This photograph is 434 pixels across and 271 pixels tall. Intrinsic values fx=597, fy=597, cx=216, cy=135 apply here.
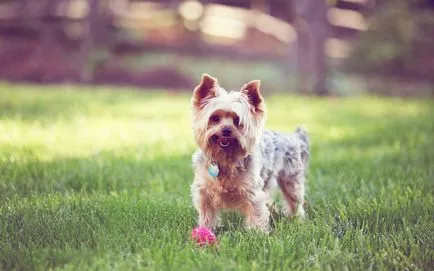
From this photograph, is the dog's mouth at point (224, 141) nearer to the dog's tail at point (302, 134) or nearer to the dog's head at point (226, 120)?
the dog's head at point (226, 120)

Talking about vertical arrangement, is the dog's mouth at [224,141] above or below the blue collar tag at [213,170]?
above

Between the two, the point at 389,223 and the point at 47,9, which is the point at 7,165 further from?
the point at 47,9

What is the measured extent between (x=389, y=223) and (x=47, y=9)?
17.1 meters

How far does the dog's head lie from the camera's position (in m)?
5.12

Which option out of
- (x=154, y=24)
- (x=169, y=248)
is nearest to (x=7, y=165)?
(x=169, y=248)

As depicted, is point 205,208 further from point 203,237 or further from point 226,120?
point 226,120

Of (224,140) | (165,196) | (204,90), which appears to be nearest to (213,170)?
(224,140)

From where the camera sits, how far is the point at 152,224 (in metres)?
5.12

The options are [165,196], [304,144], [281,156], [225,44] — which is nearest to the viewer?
[281,156]

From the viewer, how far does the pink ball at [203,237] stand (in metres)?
4.64

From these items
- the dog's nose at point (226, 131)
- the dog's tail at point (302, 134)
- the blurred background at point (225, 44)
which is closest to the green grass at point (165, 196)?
the dog's tail at point (302, 134)

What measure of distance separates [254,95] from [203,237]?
1.43 metres

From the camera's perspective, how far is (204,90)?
5359 millimetres

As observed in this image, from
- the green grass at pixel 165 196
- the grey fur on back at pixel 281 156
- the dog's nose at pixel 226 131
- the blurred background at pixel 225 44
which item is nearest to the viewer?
the green grass at pixel 165 196
